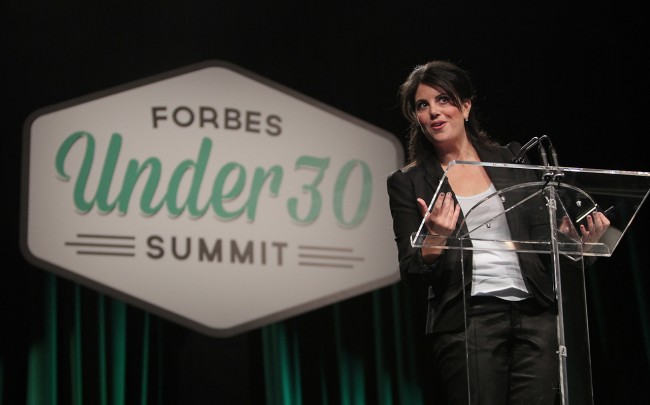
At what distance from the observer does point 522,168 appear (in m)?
1.72

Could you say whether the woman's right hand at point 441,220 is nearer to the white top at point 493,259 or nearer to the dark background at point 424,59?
the white top at point 493,259

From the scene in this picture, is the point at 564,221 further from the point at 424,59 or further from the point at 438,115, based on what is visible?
the point at 424,59

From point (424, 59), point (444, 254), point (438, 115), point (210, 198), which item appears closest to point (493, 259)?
point (444, 254)

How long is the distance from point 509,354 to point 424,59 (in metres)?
2.15

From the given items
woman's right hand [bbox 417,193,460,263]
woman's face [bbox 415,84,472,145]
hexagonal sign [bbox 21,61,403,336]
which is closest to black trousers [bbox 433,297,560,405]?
woman's right hand [bbox 417,193,460,263]

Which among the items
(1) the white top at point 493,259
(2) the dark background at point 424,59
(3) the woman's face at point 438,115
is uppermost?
(2) the dark background at point 424,59

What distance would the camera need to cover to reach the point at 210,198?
343 cm

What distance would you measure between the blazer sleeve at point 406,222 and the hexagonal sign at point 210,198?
4.67 feet

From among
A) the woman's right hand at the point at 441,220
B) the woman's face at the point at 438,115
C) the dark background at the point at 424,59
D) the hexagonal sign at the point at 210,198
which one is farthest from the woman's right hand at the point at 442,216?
the dark background at the point at 424,59

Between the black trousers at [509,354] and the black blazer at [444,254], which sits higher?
the black blazer at [444,254]

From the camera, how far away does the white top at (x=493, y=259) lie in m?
1.80

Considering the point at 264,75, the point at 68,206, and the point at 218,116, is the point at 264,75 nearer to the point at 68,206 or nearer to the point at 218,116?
the point at 218,116

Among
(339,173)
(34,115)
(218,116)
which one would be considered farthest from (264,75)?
(34,115)

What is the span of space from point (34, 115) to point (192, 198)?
64 centimetres
